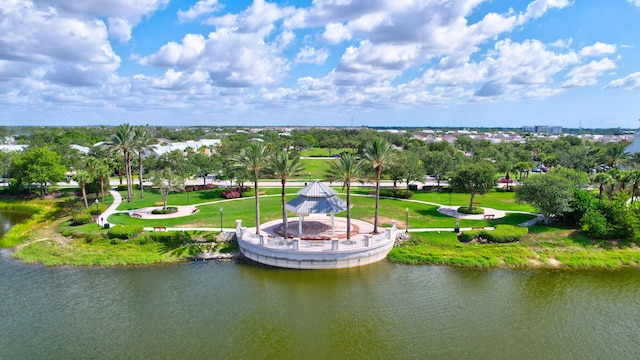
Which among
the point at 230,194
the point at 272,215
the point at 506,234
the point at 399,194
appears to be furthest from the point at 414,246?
the point at 230,194

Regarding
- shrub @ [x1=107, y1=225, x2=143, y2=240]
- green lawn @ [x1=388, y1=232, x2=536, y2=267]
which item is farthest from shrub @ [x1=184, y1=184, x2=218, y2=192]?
green lawn @ [x1=388, y1=232, x2=536, y2=267]

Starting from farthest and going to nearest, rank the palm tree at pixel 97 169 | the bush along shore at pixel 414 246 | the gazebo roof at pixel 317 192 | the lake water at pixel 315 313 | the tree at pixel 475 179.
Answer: the palm tree at pixel 97 169
the tree at pixel 475 179
the gazebo roof at pixel 317 192
the bush along shore at pixel 414 246
the lake water at pixel 315 313

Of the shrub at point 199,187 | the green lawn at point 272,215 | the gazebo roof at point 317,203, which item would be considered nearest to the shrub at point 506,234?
the green lawn at point 272,215

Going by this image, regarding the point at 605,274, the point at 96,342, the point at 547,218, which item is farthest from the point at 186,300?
the point at 547,218

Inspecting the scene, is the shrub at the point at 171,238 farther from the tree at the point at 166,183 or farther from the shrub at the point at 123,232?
the tree at the point at 166,183

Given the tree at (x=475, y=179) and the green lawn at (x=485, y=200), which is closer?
the tree at (x=475, y=179)

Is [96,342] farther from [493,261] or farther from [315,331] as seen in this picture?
[493,261]
